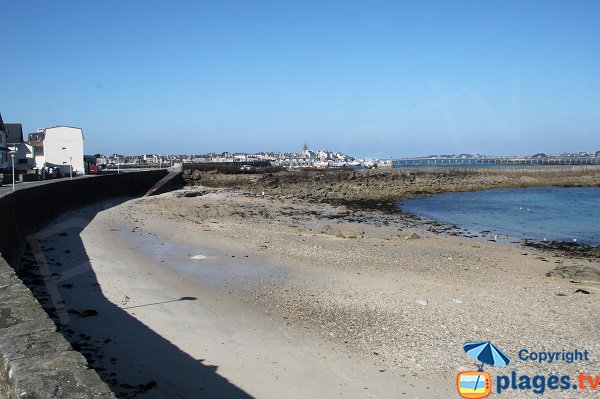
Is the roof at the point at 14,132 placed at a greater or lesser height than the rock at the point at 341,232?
greater

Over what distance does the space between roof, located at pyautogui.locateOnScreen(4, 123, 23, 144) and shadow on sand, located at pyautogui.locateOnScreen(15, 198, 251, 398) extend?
50.7 metres

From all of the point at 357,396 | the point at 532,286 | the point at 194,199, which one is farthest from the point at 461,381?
the point at 194,199

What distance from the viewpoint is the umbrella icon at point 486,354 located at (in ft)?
19.0

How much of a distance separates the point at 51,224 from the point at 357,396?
51.3ft

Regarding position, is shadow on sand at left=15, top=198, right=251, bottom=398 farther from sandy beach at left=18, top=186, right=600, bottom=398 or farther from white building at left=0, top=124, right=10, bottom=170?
white building at left=0, top=124, right=10, bottom=170

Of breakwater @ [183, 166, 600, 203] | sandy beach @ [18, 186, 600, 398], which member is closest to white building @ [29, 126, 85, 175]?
breakwater @ [183, 166, 600, 203]

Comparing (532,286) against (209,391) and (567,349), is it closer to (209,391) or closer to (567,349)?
(567,349)

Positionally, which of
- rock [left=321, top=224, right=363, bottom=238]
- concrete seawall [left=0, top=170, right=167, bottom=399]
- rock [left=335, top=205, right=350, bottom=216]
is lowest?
rock [left=335, top=205, right=350, bottom=216]

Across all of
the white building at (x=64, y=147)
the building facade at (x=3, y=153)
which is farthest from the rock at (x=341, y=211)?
the white building at (x=64, y=147)

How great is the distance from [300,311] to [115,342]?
3283 mm

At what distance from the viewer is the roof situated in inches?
2147

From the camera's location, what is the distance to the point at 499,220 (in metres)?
26.2

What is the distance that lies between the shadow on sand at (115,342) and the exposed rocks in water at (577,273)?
9.19 metres

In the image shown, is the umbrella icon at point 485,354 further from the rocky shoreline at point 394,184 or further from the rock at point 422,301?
the rocky shoreline at point 394,184
